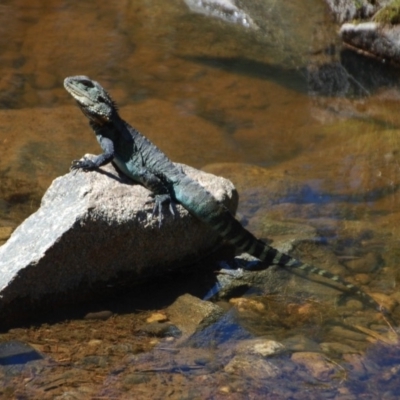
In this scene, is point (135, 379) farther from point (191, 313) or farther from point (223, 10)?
point (223, 10)

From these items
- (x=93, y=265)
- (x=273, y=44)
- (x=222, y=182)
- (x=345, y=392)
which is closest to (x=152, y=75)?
(x=273, y=44)

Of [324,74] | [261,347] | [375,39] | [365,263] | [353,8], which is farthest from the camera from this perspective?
[353,8]

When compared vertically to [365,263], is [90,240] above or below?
above

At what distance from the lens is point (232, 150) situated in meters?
9.56

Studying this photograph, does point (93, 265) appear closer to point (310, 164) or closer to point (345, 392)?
point (345, 392)

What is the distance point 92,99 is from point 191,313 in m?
2.10

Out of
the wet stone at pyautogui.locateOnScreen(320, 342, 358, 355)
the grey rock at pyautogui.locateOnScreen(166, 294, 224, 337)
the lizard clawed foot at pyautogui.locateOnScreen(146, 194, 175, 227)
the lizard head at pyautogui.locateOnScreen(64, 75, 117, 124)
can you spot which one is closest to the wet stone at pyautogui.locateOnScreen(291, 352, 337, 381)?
the wet stone at pyautogui.locateOnScreen(320, 342, 358, 355)

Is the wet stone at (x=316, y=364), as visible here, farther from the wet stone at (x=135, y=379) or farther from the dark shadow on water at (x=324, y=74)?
the dark shadow on water at (x=324, y=74)

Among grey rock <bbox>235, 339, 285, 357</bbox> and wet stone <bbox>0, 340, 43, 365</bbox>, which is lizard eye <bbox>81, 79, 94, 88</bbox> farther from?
grey rock <bbox>235, 339, 285, 357</bbox>

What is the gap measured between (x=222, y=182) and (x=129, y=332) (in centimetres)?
178

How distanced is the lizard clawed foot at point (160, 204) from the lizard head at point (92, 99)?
37.1 inches

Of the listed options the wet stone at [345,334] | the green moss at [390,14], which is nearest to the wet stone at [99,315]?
the wet stone at [345,334]

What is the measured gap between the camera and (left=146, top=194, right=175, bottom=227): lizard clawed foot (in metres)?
5.93

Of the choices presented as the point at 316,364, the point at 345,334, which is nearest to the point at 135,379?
the point at 316,364
